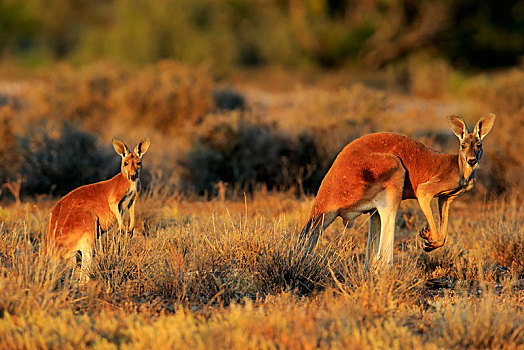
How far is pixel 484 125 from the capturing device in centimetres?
591

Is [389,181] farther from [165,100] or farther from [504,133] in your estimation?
[165,100]

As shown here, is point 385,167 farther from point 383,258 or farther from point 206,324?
point 206,324

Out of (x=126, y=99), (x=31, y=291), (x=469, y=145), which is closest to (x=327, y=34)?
(x=126, y=99)

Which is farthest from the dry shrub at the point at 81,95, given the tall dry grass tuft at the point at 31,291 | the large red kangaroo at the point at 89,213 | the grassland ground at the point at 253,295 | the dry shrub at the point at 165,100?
the tall dry grass tuft at the point at 31,291

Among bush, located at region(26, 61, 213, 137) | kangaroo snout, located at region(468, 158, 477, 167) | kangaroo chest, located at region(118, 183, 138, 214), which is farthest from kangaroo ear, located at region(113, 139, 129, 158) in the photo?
bush, located at region(26, 61, 213, 137)

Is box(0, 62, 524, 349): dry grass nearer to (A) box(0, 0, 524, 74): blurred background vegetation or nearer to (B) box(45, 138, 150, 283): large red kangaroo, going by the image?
(B) box(45, 138, 150, 283): large red kangaroo

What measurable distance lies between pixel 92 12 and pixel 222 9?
18.8m

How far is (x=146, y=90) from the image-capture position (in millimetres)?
16438

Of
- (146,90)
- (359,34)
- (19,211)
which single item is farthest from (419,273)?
(359,34)

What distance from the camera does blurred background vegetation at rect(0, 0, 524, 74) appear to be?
1152 inches

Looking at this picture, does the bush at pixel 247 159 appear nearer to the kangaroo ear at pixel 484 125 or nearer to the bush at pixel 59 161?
the bush at pixel 59 161

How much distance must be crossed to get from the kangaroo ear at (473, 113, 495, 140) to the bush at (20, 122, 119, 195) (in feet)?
22.3

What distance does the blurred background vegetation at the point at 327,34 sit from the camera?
2927cm

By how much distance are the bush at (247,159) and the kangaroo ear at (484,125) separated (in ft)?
17.3
